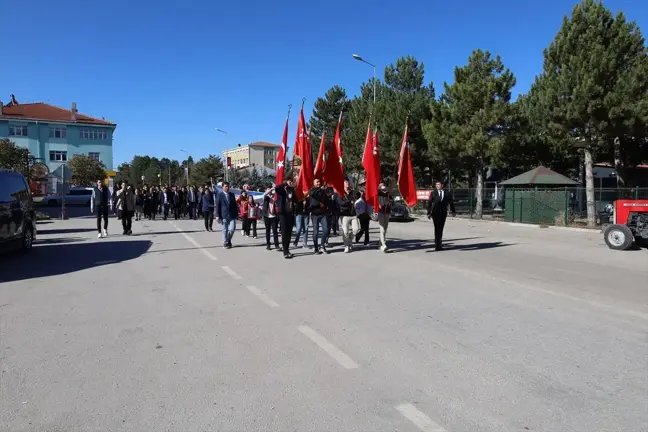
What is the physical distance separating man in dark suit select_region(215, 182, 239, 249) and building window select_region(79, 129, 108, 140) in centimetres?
6003

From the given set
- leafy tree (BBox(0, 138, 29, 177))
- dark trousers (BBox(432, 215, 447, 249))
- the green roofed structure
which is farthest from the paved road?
leafy tree (BBox(0, 138, 29, 177))

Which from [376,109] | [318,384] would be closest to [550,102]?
[376,109]

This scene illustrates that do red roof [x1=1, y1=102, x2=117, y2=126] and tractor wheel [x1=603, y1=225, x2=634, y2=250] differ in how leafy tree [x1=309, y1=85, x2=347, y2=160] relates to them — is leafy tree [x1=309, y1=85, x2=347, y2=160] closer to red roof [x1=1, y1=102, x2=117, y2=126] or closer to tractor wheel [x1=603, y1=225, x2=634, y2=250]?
red roof [x1=1, y1=102, x2=117, y2=126]

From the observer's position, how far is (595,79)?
69.6 ft

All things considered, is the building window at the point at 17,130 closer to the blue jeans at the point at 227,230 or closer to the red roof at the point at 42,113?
the red roof at the point at 42,113

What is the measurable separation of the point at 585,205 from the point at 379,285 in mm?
20851

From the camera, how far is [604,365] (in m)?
4.73

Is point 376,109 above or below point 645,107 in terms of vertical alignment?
above

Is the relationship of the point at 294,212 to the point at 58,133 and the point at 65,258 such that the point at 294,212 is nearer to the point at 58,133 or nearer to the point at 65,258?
the point at 65,258

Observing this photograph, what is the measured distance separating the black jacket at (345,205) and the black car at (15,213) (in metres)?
7.70

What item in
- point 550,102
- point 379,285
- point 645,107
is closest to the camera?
point 379,285

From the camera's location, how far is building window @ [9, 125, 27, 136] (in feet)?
202

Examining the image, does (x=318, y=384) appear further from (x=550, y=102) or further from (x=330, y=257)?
(x=550, y=102)

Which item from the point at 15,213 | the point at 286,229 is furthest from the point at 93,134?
the point at 286,229
